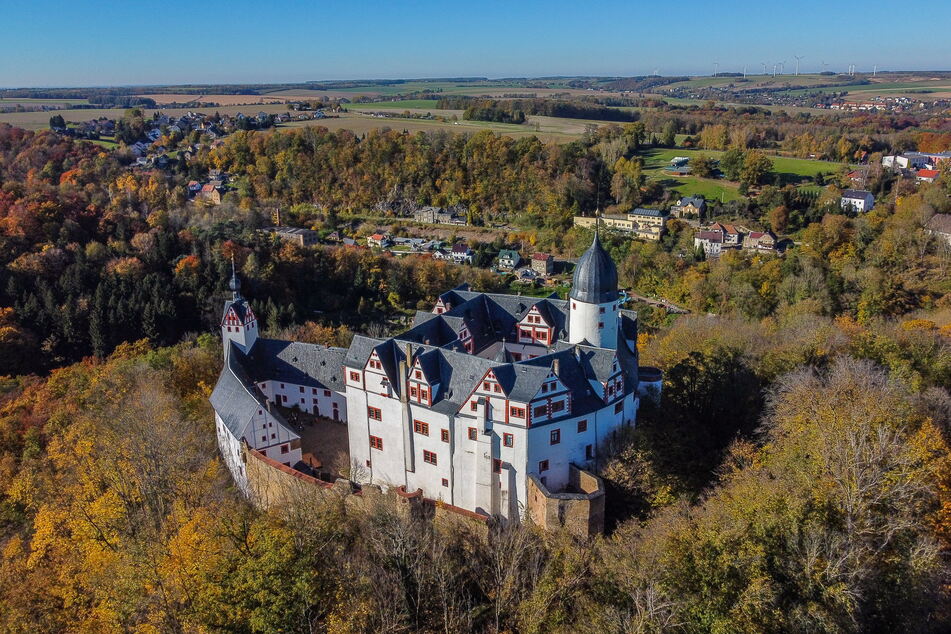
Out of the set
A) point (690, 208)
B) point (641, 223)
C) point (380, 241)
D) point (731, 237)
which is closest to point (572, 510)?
point (731, 237)

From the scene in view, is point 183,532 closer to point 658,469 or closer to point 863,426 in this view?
point 658,469

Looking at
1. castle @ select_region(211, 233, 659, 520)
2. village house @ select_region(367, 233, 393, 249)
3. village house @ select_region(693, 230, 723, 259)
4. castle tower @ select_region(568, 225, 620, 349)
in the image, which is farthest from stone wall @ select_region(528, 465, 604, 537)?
village house @ select_region(367, 233, 393, 249)

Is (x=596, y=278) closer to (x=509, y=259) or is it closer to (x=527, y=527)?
(x=527, y=527)

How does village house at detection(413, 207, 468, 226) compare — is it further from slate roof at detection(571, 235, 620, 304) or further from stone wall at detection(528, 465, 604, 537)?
stone wall at detection(528, 465, 604, 537)

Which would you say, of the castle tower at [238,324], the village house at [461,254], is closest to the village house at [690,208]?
the village house at [461,254]

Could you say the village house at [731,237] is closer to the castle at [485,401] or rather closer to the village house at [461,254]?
the village house at [461,254]
